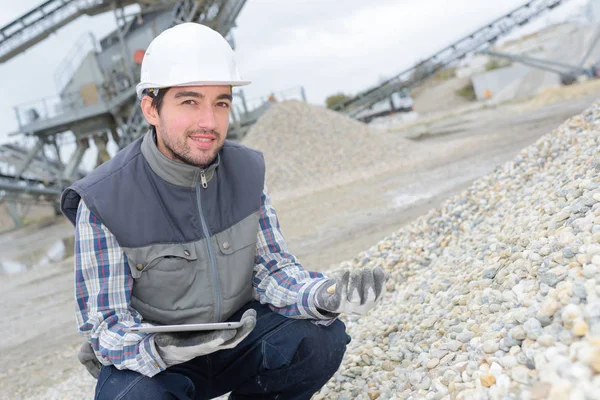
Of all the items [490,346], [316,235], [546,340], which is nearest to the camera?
[546,340]

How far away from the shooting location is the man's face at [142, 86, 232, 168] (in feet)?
8.00

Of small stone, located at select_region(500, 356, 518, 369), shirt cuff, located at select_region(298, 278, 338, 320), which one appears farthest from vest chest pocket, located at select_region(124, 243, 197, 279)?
small stone, located at select_region(500, 356, 518, 369)

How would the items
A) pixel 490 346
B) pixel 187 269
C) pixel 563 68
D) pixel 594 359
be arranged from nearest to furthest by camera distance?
pixel 594 359
pixel 490 346
pixel 187 269
pixel 563 68

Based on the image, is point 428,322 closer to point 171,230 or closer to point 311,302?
point 311,302

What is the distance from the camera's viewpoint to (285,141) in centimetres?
1545

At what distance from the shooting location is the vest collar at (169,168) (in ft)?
8.12

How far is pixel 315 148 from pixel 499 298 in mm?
12842

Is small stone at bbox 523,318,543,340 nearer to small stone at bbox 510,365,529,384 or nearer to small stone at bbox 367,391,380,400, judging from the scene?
small stone at bbox 510,365,529,384

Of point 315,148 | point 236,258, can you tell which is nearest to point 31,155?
point 315,148

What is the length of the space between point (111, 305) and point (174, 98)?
0.95 metres

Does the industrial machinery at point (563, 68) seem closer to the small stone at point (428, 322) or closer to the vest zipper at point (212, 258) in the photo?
the small stone at point (428, 322)

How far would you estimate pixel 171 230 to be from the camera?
2.46m

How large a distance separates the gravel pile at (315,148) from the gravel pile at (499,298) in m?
8.21

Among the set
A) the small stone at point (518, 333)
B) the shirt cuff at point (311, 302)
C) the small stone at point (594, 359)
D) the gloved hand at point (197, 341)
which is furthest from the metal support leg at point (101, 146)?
the small stone at point (594, 359)
